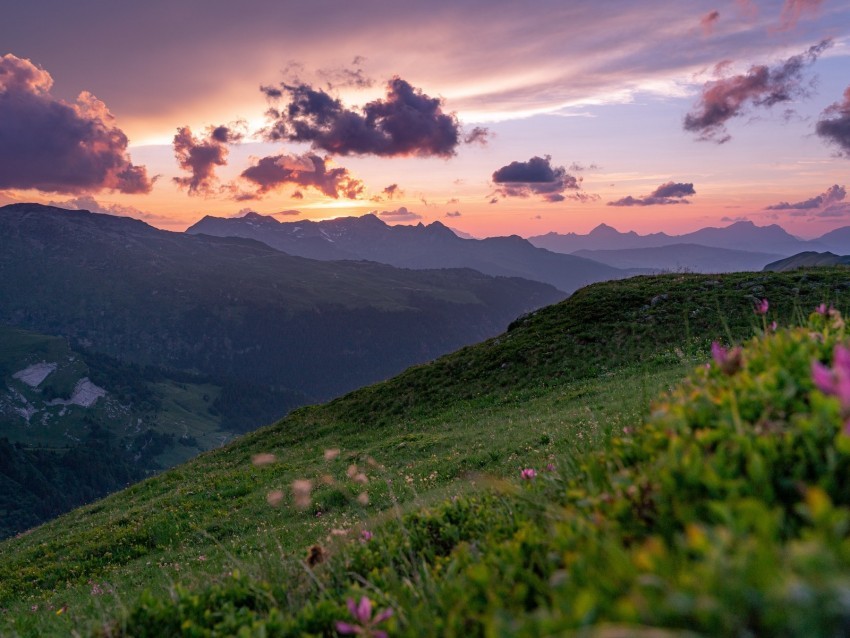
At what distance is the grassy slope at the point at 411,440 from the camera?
15.6 m

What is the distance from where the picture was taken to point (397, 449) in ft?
85.1

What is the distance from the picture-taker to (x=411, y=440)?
27109mm

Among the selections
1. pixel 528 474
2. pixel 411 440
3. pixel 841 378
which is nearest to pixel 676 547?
pixel 841 378

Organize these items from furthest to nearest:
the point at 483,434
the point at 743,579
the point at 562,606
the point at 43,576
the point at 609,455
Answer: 1. the point at 483,434
2. the point at 43,576
3. the point at 609,455
4. the point at 562,606
5. the point at 743,579

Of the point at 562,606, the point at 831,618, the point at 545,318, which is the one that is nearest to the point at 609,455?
the point at 562,606

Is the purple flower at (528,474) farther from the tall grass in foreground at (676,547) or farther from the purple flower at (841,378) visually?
the purple flower at (841,378)

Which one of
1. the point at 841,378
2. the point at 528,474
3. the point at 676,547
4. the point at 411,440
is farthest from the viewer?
the point at 411,440

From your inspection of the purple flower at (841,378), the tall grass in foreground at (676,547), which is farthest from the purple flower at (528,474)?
the purple flower at (841,378)

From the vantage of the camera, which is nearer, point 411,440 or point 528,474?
point 528,474

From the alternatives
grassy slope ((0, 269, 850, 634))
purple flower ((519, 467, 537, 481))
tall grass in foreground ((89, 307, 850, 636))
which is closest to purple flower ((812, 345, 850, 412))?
tall grass in foreground ((89, 307, 850, 636))

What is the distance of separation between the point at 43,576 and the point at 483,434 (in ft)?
59.2

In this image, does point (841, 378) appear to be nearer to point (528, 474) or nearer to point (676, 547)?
point (676, 547)

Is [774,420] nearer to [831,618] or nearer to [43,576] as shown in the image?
[831,618]

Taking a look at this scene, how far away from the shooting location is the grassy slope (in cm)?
1555
